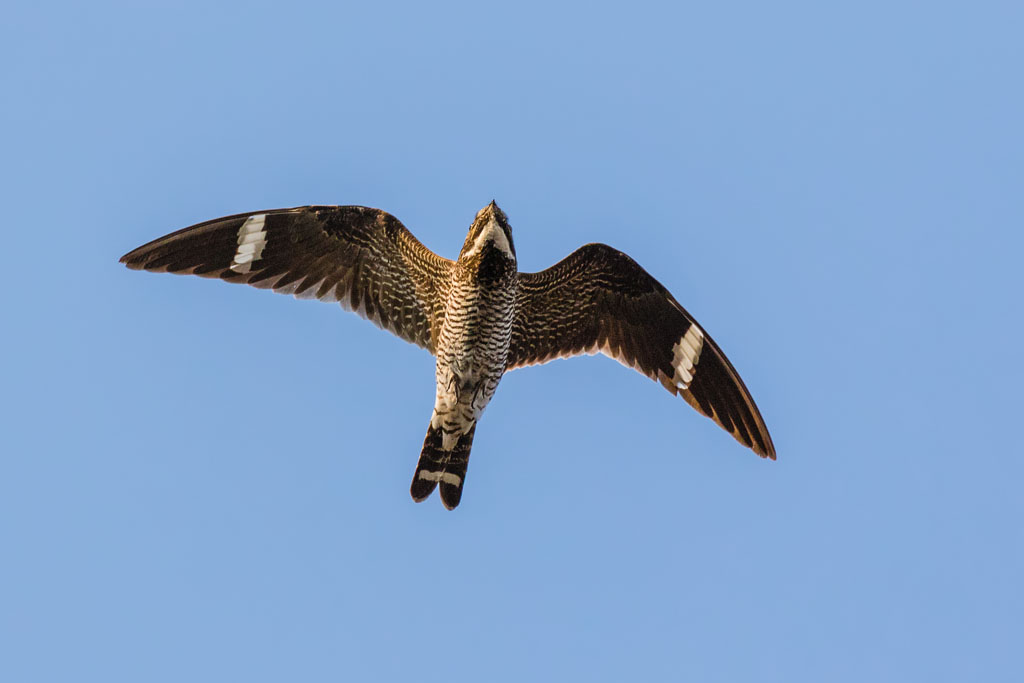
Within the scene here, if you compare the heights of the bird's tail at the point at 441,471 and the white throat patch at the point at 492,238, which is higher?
the white throat patch at the point at 492,238

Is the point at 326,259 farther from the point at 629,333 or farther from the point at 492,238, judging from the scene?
the point at 629,333

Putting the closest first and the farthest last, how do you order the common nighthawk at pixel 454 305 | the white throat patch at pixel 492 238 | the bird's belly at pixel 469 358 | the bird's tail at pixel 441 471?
1. the white throat patch at pixel 492 238
2. the bird's belly at pixel 469 358
3. the common nighthawk at pixel 454 305
4. the bird's tail at pixel 441 471

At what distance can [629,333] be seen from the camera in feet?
39.1

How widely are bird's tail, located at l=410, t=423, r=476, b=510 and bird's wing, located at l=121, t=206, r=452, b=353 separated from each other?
0.95 m

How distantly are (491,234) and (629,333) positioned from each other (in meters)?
2.15

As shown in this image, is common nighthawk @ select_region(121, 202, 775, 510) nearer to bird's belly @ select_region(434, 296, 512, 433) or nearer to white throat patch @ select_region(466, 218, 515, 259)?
bird's belly @ select_region(434, 296, 512, 433)

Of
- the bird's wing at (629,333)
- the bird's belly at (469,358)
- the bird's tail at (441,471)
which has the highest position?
the bird's wing at (629,333)

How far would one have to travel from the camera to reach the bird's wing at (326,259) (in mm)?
11281

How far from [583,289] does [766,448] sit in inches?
95.1

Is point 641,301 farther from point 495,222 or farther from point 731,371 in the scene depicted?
point 495,222

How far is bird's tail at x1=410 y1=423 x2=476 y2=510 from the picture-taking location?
11523mm

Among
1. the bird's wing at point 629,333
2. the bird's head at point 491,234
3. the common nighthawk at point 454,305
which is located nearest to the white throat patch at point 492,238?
the bird's head at point 491,234

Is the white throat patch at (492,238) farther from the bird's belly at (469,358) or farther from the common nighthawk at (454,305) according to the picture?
the bird's belly at (469,358)

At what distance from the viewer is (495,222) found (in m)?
10.5
